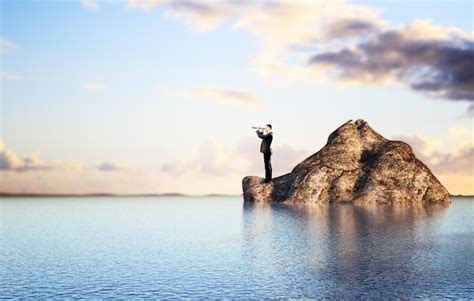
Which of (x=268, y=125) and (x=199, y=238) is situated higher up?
(x=268, y=125)

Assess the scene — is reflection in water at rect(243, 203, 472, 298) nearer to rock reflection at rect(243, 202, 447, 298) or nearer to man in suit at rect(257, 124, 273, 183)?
rock reflection at rect(243, 202, 447, 298)

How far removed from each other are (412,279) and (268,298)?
8691 millimetres

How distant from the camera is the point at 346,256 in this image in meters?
36.1

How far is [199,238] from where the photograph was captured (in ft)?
164

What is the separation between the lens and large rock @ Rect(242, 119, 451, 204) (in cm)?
11675

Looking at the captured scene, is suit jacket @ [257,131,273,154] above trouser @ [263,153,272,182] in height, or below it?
above

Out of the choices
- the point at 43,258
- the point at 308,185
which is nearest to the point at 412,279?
the point at 43,258

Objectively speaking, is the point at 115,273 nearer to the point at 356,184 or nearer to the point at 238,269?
the point at 238,269

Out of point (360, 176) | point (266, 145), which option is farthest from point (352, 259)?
point (360, 176)

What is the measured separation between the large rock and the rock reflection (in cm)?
5811

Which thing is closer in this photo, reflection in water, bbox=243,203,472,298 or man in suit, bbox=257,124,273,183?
reflection in water, bbox=243,203,472,298

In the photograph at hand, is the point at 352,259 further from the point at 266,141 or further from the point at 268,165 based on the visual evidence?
the point at 268,165

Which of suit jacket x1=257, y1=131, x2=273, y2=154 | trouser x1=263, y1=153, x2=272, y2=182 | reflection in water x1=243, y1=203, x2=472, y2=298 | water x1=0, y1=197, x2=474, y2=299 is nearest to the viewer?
water x1=0, y1=197, x2=474, y2=299

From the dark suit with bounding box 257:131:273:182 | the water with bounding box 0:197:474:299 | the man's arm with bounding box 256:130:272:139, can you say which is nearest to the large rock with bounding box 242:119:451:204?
the dark suit with bounding box 257:131:273:182
